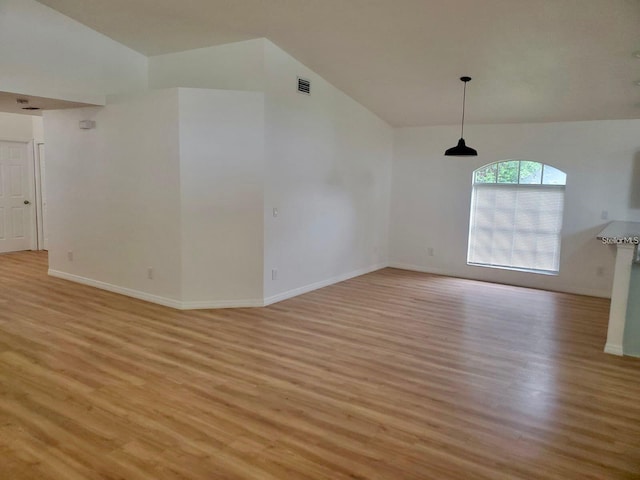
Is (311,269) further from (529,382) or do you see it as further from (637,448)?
(637,448)

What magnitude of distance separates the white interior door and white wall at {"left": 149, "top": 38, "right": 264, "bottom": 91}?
4.10 metres

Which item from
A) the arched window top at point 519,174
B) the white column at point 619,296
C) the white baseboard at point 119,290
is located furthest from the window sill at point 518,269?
the white baseboard at point 119,290

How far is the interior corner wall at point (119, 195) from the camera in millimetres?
5227

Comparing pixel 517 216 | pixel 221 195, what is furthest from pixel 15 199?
pixel 517 216

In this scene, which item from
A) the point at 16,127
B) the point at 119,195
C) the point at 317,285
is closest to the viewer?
the point at 119,195

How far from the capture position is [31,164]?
8766 millimetres

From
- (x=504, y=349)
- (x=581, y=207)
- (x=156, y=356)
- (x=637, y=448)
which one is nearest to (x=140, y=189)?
(x=156, y=356)

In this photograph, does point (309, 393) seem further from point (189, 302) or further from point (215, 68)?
point (215, 68)

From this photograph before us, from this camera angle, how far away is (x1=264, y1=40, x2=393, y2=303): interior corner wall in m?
5.42

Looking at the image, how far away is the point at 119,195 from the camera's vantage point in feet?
18.7

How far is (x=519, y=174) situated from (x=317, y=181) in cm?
324

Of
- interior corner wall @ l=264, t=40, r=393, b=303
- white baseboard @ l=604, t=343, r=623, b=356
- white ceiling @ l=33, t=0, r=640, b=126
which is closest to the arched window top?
white ceiling @ l=33, t=0, r=640, b=126

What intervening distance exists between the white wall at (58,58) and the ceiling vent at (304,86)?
7.57 feet

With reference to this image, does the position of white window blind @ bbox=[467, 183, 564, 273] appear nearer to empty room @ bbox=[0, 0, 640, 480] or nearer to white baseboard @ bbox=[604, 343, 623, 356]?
empty room @ bbox=[0, 0, 640, 480]
